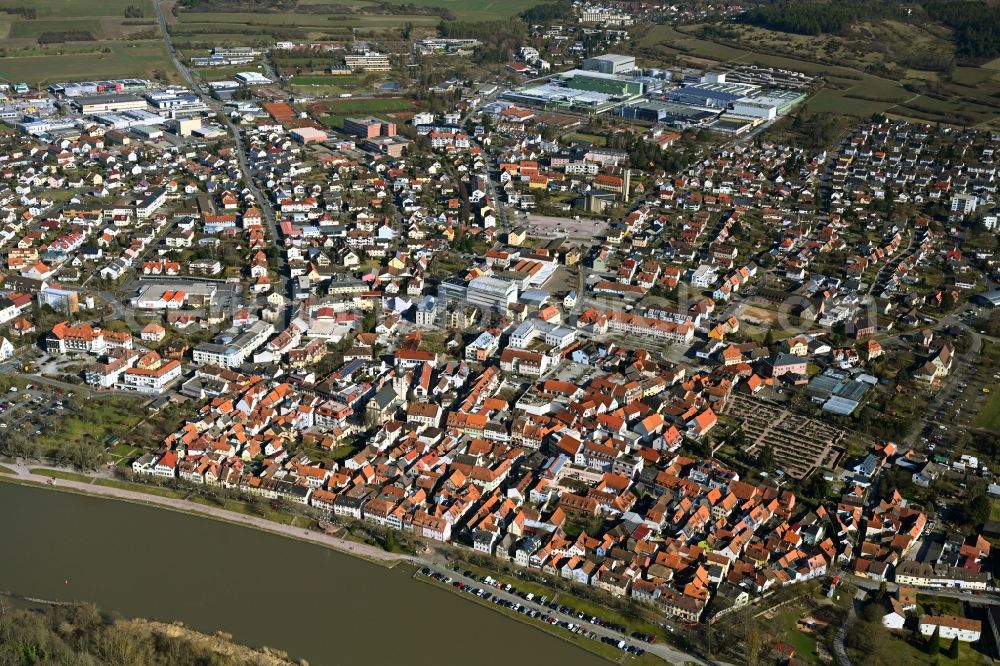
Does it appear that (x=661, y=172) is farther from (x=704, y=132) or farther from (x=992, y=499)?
(x=992, y=499)

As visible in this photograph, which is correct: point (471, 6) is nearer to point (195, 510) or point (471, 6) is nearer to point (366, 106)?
point (366, 106)

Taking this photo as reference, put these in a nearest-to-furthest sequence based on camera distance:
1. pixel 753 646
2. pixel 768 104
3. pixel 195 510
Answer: pixel 753 646 → pixel 195 510 → pixel 768 104

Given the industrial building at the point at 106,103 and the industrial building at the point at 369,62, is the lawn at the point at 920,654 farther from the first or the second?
the industrial building at the point at 369,62

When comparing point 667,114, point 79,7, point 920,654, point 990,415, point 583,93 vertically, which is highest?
point 79,7

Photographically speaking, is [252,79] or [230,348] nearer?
[230,348]

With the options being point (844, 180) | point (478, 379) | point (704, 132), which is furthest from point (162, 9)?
point (478, 379)

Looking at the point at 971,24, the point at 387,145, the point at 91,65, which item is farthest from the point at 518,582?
the point at 971,24

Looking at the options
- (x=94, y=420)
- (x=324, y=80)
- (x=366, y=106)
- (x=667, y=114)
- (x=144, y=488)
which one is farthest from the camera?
(x=324, y=80)
